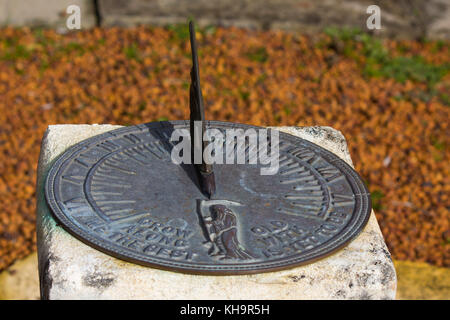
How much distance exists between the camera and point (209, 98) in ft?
16.7

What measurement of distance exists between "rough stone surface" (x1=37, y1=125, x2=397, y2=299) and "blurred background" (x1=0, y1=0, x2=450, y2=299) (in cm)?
116

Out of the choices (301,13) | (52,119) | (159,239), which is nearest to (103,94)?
(52,119)

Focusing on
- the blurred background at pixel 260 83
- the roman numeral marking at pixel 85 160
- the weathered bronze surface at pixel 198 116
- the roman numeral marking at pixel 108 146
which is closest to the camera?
the weathered bronze surface at pixel 198 116

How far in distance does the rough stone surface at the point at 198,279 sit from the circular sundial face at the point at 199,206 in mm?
46

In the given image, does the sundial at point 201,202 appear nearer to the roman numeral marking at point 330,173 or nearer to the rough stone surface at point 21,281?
the roman numeral marking at point 330,173

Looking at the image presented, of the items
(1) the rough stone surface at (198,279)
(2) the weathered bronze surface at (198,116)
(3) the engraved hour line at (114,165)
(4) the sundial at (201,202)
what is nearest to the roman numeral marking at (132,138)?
(4) the sundial at (201,202)

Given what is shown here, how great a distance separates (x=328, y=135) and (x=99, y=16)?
321cm

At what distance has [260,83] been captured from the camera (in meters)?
5.35

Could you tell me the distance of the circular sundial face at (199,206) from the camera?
242cm

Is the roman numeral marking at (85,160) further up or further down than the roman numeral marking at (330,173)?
further up

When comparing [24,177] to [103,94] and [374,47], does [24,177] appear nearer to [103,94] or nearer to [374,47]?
[103,94]

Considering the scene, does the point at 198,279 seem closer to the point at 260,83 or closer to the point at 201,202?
the point at 201,202

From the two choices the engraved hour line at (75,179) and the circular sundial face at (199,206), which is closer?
the circular sundial face at (199,206)

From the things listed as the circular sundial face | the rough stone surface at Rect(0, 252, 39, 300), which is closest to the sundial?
the circular sundial face
